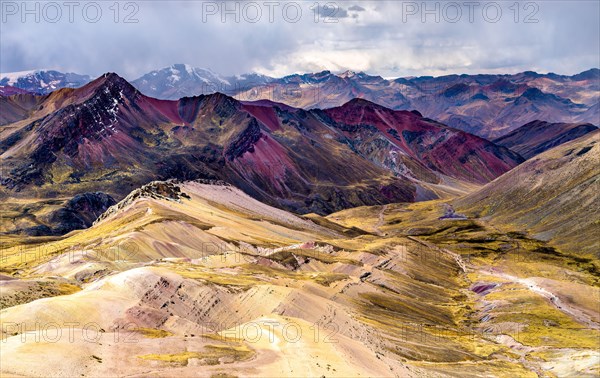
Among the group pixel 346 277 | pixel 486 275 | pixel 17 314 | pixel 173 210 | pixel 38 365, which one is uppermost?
pixel 173 210

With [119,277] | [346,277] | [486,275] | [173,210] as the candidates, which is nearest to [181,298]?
[119,277]

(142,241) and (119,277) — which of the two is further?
(142,241)

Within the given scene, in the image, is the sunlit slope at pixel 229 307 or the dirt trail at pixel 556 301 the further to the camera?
the dirt trail at pixel 556 301

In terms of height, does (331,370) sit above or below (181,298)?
below

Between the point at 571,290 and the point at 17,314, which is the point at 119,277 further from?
the point at 571,290

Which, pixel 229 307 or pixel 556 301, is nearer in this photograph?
pixel 229 307

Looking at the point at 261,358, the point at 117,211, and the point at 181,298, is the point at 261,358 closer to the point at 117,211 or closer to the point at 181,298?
the point at 181,298

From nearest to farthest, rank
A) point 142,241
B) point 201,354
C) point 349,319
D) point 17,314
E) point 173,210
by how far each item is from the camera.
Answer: point 201,354 < point 17,314 < point 349,319 < point 142,241 < point 173,210

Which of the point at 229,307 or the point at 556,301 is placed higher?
the point at 556,301

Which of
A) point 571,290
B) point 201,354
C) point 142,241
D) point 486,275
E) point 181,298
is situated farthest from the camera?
point 486,275

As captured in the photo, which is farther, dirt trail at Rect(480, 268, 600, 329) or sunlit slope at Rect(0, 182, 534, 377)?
dirt trail at Rect(480, 268, 600, 329)
